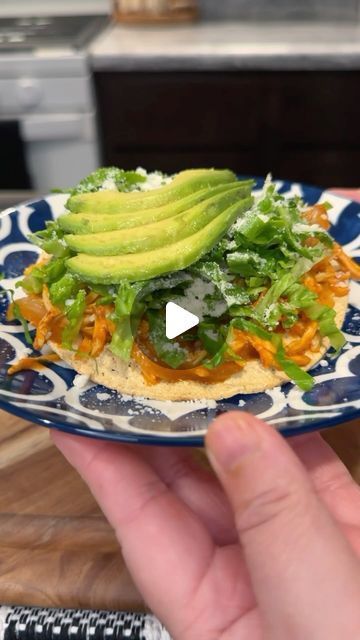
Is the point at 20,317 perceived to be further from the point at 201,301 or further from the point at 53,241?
the point at 201,301

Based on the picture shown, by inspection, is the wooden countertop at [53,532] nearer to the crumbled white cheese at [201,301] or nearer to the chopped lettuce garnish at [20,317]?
the chopped lettuce garnish at [20,317]

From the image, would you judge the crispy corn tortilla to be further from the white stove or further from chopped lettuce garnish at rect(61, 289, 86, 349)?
the white stove

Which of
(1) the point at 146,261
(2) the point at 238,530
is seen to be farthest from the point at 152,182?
(2) the point at 238,530

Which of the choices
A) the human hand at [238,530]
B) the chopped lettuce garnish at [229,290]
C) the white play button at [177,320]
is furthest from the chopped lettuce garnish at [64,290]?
the human hand at [238,530]

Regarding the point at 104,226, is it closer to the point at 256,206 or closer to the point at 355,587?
the point at 256,206

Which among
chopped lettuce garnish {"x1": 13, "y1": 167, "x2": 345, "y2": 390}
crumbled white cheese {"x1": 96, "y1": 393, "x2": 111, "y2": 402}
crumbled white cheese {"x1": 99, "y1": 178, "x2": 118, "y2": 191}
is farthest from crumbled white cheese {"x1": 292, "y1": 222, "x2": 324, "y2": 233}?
crumbled white cheese {"x1": 96, "y1": 393, "x2": 111, "y2": 402}
